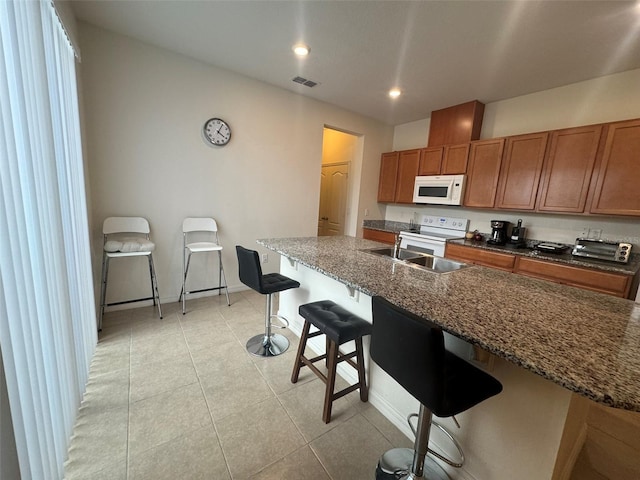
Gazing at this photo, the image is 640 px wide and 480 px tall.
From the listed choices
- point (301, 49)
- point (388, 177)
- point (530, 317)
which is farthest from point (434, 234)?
point (530, 317)

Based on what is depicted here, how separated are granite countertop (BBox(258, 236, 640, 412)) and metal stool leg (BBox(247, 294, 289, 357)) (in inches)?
31.6

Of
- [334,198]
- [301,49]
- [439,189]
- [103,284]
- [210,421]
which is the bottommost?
[210,421]

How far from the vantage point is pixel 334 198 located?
17.2 ft

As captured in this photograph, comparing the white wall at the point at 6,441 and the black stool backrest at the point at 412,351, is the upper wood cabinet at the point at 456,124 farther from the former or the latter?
the white wall at the point at 6,441

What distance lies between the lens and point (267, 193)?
142 inches

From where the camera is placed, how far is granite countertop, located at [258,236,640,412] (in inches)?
27.5

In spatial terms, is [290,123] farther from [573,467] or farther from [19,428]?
[573,467]

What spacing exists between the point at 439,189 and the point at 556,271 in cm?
172

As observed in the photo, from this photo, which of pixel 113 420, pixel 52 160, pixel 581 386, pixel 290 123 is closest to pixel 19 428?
pixel 113 420

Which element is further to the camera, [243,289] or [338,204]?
[338,204]

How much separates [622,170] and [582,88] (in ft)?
3.56

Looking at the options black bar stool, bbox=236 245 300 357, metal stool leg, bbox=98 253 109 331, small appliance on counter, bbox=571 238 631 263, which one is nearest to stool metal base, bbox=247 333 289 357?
black bar stool, bbox=236 245 300 357

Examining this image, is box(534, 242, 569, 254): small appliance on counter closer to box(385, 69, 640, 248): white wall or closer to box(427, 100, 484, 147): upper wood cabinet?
box(385, 69, 640, 248): white wall

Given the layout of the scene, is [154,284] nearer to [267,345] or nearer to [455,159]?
[267,345]
